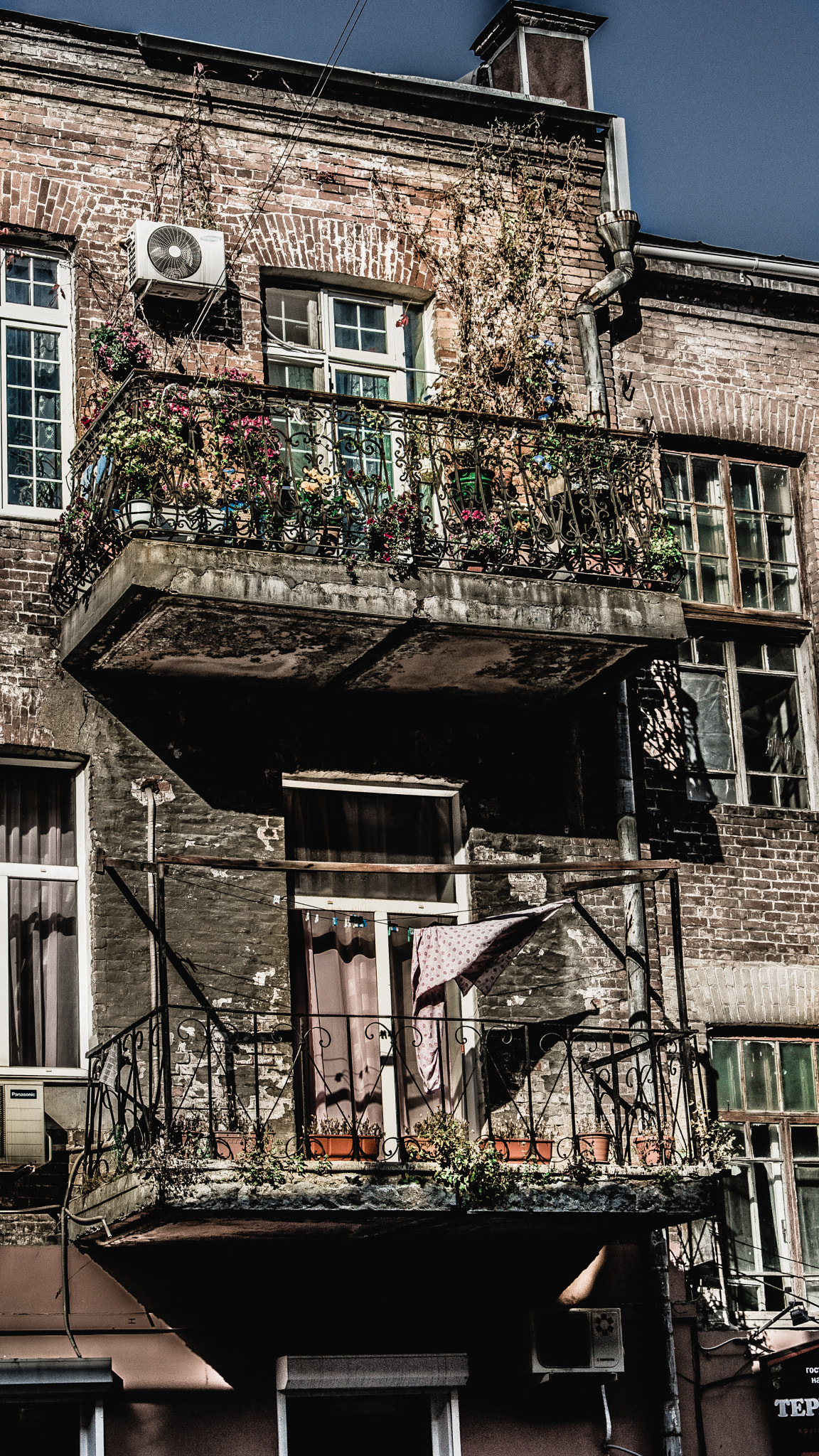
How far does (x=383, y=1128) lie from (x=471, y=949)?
133 centimetres

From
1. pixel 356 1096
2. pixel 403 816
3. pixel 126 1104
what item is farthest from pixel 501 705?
pixel 126 1104

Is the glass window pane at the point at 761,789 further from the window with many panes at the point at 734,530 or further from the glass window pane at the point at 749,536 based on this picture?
the glass window pane at the point at 749,536

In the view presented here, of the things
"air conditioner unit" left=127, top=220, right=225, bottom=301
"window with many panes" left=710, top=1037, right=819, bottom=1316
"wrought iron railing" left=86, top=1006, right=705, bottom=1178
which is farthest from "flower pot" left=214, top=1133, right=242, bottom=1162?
"air conditioner unit" left=127, top=220, right=225, bottom=301

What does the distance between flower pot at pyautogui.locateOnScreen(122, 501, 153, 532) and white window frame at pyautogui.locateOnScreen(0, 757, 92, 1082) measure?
62.0 inches

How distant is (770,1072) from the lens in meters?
12.8

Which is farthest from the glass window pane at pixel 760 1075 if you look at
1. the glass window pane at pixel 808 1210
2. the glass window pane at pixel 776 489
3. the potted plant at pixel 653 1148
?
the glass window pane at pixel 776 489

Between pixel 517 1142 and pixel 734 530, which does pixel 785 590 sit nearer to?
pixel 734 530

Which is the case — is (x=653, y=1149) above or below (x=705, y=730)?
below

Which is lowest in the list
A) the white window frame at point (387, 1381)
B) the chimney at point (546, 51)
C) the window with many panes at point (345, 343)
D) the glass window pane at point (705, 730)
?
the white window frame at point (387, 1381)

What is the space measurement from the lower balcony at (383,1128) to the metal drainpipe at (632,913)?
0.07m

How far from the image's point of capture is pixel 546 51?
14.8m

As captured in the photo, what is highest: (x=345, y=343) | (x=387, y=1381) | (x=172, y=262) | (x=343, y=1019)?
(x=172, y=262)

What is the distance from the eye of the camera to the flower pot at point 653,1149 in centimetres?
1107

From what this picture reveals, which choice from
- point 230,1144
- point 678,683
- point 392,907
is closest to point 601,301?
point 678,683
